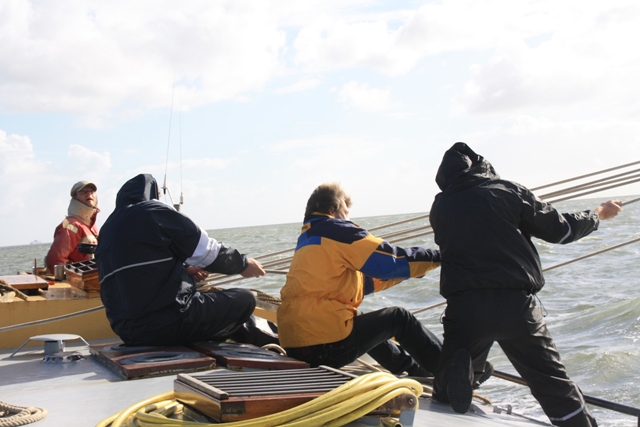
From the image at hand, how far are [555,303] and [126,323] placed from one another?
Result: 8497 millimetres

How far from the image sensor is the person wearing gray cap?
6871 millimetres

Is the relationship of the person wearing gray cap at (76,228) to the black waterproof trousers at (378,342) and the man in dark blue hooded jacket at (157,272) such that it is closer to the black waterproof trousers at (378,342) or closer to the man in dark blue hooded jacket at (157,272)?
the man in dark blue hooded jacket at (157,272)

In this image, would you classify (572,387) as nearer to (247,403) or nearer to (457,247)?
(457,247)

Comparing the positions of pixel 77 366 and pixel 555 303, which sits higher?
pixel 77 366

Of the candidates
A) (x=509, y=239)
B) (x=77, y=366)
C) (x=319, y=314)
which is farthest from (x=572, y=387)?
(x=77, y=366)

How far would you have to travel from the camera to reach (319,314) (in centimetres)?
388

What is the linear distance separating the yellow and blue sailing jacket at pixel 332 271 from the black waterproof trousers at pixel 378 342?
0.05 m

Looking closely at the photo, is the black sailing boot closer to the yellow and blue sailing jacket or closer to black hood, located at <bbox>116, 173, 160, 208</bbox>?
the yellow and blue sailing jacket

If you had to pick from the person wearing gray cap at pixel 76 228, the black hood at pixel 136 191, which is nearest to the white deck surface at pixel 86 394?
the black hood at pixel 136 191

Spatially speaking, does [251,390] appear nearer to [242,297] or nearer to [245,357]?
[245,357]

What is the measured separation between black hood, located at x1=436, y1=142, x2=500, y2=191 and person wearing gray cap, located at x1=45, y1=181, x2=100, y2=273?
4018mm

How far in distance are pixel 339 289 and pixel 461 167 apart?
2.83 feet

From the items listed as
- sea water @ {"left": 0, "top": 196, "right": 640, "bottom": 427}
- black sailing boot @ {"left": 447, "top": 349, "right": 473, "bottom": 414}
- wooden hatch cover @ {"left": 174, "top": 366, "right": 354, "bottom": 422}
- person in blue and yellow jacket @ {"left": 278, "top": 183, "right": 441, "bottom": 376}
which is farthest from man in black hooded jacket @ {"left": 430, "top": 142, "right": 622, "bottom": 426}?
sea water @ {"left": 0, "top": 196, "right": 640, "bottom": 427}

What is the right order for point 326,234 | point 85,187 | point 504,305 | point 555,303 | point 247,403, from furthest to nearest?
point 555,303, point 85,187, point 326,234, point 504,305, point 247,403
